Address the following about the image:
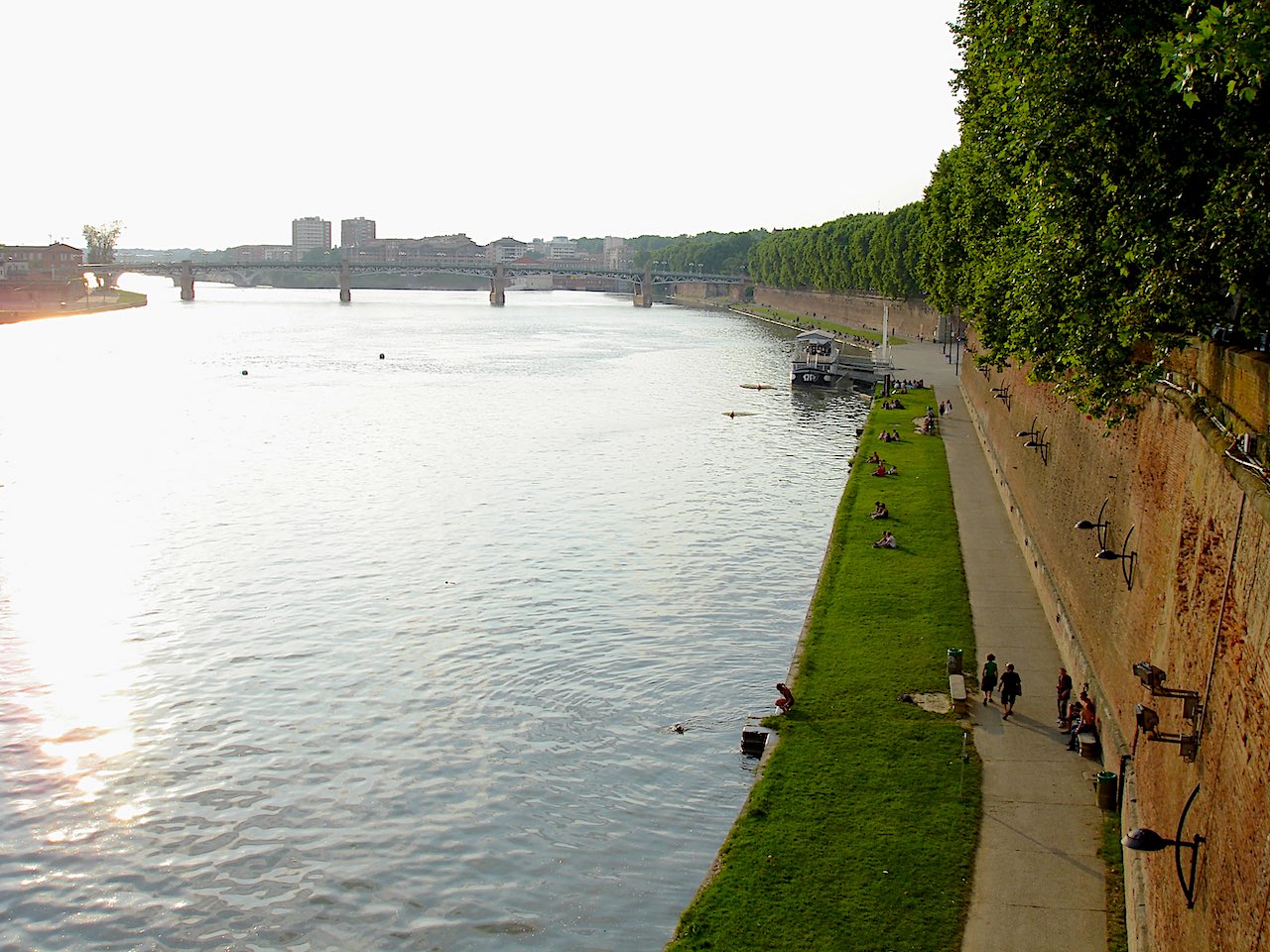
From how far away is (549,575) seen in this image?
31.9 metres

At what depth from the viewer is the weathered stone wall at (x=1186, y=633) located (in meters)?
10.5

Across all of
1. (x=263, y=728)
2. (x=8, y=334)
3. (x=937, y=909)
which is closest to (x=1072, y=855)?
(x=937, y=909)

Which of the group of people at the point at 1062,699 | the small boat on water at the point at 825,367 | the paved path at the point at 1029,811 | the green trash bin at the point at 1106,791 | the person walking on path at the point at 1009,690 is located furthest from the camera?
the small boat on water at the point at 825,367

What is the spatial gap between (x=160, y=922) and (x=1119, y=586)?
14.1m

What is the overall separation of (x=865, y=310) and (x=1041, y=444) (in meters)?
89.0

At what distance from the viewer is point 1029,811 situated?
666 inches

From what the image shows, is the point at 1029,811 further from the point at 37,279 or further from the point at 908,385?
the point at 37,279

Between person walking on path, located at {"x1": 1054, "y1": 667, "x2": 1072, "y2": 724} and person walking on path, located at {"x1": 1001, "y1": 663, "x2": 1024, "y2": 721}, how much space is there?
25.6 inches

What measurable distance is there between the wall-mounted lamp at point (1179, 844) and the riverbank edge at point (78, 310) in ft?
490

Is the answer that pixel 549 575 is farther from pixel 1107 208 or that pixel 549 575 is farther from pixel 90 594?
pixel 1107 208

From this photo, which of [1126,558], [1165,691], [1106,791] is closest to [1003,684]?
[1126,558]

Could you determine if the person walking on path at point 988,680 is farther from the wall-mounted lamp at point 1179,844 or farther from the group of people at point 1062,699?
the wall-mounted lamp at point 1179,844

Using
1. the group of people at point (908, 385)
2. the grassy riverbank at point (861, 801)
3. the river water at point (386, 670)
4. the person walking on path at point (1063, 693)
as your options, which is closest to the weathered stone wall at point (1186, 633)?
the person walking on path at point (1063, 693)

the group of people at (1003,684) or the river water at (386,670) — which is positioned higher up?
the group of people at (1003,684)
